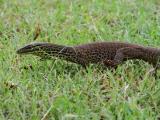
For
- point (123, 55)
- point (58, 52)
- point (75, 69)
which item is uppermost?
point (58, 52)

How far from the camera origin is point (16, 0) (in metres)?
9.36

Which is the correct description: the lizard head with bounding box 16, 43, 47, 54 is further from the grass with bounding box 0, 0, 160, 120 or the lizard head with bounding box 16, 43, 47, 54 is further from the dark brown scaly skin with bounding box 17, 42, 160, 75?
the grass with bounding box 0, 0, 160, 120

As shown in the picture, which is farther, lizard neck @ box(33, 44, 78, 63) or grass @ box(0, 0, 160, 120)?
lizard neck @ box(33, 44, 78, 63)

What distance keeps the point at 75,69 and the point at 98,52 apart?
416 millimetres

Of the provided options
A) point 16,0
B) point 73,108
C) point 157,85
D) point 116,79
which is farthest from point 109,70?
point 16,0

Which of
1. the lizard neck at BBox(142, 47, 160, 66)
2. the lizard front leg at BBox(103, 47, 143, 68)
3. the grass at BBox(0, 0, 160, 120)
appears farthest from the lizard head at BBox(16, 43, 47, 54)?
the lizard neck at BBox(142, 47, 160, 66)

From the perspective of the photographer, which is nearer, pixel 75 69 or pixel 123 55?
pixel 75 69

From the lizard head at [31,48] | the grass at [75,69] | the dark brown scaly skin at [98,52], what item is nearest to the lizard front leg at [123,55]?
the dark brown scaly skin at [98,52]

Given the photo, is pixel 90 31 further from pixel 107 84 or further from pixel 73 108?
pixel 73 108

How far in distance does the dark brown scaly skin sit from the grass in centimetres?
11

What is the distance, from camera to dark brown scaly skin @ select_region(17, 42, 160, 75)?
662cm

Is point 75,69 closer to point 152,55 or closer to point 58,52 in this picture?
point 58,52

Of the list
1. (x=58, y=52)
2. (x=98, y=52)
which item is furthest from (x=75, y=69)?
(x=98, y=52)

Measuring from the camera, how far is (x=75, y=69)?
664 centimetres
